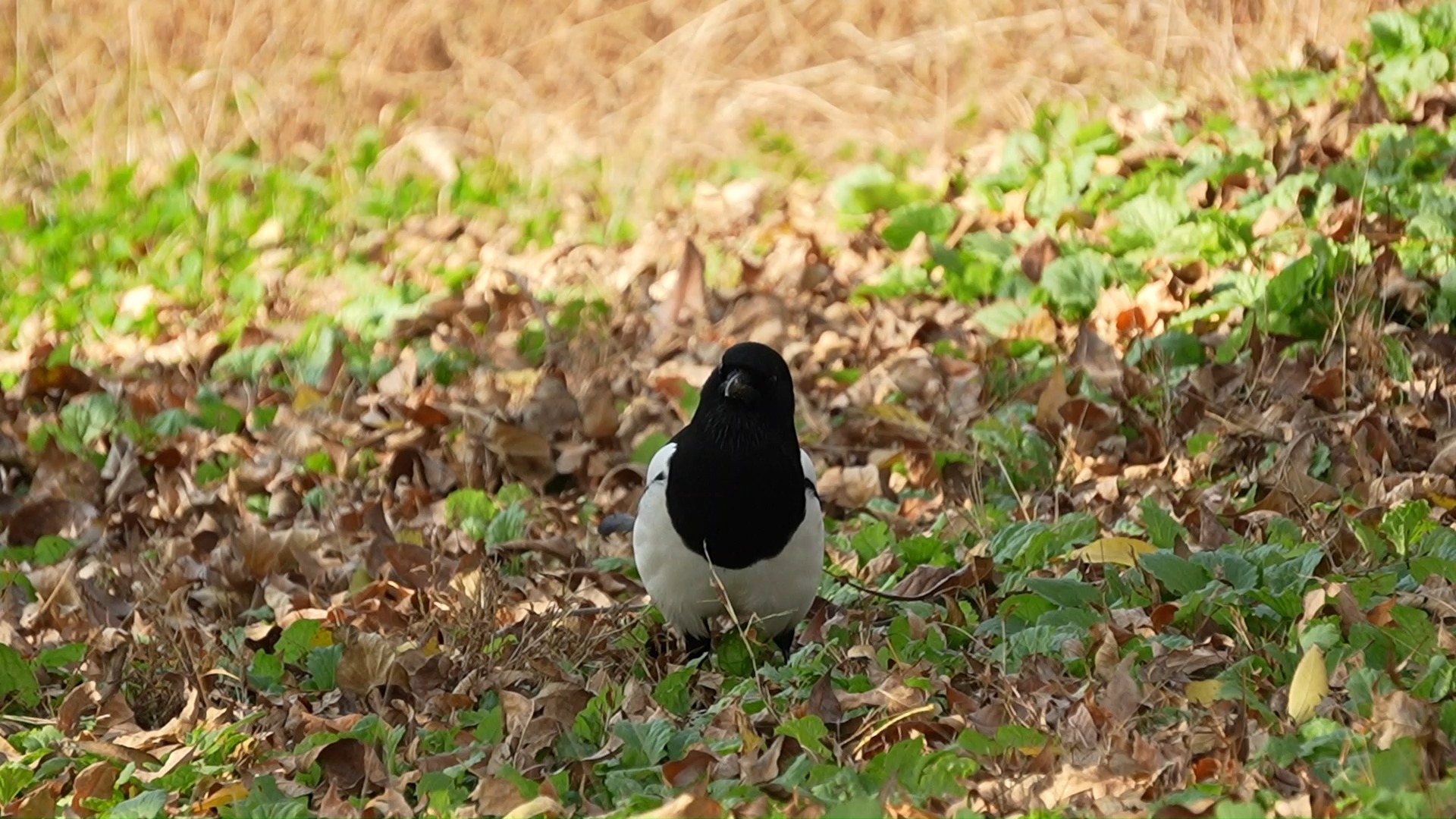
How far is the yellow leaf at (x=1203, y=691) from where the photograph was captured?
3.45 m

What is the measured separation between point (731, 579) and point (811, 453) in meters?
1.76

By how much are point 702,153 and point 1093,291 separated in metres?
4.08

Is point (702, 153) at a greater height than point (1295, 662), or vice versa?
point (1295, 662)

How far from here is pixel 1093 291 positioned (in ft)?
20.7

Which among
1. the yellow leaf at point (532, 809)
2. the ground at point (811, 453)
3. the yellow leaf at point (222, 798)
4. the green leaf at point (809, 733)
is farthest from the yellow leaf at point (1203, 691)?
the yellow leaf at point (222, 798)

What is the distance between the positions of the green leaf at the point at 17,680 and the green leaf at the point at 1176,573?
8.27ft

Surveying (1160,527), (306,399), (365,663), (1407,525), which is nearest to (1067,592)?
(1160,527)

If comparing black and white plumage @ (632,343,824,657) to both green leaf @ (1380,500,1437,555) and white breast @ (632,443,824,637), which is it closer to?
white breast @ (632,443,824,637)

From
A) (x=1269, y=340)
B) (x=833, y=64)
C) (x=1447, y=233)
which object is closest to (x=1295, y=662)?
(x=1269, y=340)

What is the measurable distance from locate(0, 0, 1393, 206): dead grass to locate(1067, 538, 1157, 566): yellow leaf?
17.4ft

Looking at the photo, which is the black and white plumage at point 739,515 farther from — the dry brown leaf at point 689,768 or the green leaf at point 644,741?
the dry brown leaf at point 689,768

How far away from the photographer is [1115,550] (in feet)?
14.2

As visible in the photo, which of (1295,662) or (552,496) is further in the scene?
(552,496)

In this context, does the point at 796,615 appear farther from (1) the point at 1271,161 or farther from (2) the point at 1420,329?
(1) the point at 1271,161
